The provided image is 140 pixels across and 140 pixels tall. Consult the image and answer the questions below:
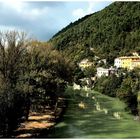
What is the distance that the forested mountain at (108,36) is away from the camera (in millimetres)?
153625

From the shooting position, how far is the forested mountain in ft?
504

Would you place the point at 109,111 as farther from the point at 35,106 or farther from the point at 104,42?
the point at 104,42

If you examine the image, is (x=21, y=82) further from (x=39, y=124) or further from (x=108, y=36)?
(x=108, y=36)

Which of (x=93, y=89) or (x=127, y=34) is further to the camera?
(x=127, y=34)

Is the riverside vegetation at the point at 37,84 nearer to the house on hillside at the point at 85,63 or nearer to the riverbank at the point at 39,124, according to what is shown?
the riverbank at the point at 39,124

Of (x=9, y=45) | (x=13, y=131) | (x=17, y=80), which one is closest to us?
(x=13, y=131)

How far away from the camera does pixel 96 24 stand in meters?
163

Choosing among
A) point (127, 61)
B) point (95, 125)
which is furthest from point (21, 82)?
point (127, 61)

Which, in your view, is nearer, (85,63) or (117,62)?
(117,62)

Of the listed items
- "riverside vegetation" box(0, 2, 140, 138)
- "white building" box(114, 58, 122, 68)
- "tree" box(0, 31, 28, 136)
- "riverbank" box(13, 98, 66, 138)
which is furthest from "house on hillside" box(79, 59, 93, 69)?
"tree" box(0, 31, 28, 136)

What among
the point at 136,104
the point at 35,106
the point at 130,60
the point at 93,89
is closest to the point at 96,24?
the point at 130,60

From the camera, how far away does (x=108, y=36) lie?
154250mm

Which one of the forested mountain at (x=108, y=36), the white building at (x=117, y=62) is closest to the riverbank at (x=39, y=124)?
the white building at (x=117, y=62)

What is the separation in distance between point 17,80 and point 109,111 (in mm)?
18188
